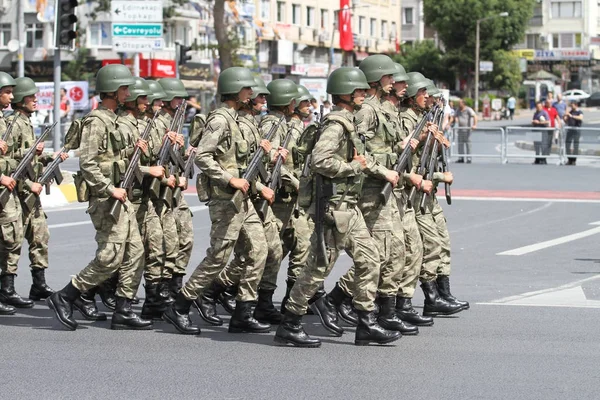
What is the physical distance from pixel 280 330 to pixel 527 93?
84.2 m

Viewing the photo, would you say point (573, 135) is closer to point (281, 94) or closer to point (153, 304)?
point (281, 94)

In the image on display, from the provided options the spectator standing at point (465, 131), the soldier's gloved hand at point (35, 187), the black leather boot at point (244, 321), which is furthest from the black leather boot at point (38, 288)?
the spectator standing at point (465, 131)

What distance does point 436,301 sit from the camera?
34.6 ft

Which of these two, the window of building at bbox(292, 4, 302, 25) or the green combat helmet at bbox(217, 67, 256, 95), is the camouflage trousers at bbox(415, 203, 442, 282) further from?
the window of building at bbox(292, 4, 302, 25)

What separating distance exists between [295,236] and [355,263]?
1.63 meters

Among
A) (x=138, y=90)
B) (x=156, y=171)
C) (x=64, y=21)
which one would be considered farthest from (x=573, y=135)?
(x=156, y=171)

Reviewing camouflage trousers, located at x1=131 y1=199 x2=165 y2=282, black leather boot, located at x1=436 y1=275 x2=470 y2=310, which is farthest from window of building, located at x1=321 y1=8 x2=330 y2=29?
camouflage trousers, located at x1=131 y1=199 x2=165 y2=282

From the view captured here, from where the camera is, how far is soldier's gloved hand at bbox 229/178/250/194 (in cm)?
923

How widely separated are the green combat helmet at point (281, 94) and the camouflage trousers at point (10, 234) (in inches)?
93.8

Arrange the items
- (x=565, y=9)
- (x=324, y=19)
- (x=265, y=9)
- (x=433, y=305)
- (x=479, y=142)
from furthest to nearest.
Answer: (x=565, y=9) → (x=324, y=19) → (x=265, y=9) → (x=479, y=142) → (x=433, y=305)

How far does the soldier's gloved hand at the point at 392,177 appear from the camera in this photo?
29.6 feet

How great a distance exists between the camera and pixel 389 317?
9.51 metres

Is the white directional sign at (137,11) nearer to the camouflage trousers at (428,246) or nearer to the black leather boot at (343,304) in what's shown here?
the camouflage trousers at (428,246)

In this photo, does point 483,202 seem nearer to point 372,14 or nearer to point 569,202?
point 569,202
